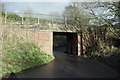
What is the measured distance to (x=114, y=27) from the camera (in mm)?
8961

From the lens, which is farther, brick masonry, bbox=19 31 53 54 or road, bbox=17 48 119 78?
brick masonry, bbox=19 31 53 54

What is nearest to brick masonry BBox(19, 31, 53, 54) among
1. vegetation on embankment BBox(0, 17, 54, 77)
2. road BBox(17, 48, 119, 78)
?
vegetation on embankment BBox(0, 17, 54, 77)

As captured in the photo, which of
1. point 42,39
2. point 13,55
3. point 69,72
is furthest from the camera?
point 42,39

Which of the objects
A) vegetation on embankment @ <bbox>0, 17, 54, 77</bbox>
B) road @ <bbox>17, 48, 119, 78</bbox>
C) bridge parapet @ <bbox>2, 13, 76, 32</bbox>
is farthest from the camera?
bridge parapet @ <bbox>2, 13, 76, 32</bbox>

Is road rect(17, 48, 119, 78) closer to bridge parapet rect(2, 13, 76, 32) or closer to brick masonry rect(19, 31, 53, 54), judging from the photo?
brick masonry rect(19, 31, 53, 54)

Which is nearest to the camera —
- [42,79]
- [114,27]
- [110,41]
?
[42,79]

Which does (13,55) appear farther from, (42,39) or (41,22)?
(41,22)

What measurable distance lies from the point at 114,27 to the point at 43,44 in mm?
6858

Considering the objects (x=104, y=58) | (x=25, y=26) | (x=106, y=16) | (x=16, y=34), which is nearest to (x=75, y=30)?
(x=106, y=16)

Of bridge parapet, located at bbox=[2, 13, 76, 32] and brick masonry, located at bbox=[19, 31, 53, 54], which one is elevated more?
bridge parapet, located at bbox=[2, 13, 76, 32]

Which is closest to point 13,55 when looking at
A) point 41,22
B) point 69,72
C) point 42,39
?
point 69,72

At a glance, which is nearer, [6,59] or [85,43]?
[6,59]

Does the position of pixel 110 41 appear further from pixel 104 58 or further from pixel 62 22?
pixel 62 22

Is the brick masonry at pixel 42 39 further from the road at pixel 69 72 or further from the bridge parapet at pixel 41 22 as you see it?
the road at pixel 69 72
